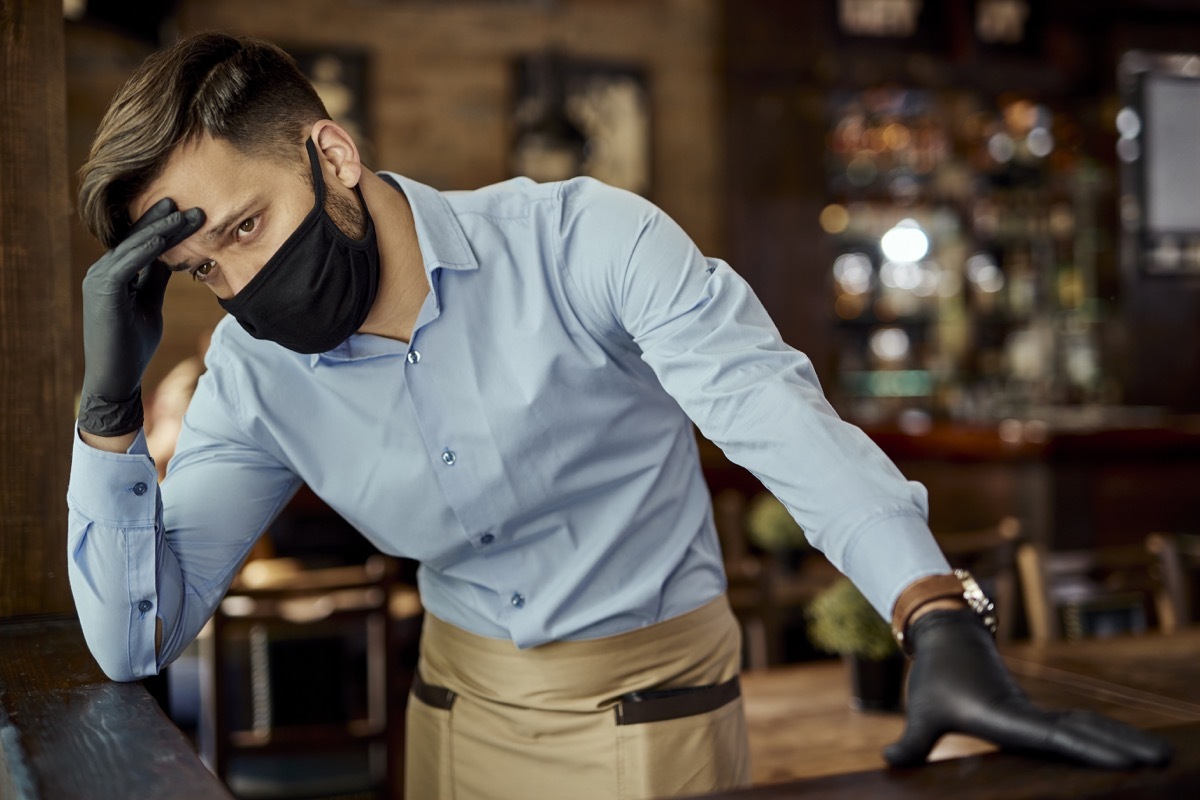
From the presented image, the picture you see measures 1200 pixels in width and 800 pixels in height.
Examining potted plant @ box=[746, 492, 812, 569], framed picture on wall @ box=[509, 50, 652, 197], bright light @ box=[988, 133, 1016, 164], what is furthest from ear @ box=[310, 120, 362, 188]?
bright light @ box=[988, 133, 1016, 164]

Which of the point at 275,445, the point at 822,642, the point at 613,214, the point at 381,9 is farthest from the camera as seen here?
the point at 381,9

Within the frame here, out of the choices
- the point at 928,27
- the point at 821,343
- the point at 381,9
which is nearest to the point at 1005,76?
the point at 928,27

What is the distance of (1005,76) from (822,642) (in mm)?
5567

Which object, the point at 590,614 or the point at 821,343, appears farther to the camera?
the point at 821,343

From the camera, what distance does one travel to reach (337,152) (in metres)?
1.27

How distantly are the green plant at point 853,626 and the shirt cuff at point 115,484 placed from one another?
1.17 meters

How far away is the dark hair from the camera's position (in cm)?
113

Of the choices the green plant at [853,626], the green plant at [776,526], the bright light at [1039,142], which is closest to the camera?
the green plant at [853,626]

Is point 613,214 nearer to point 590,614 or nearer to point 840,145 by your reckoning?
point 590,614

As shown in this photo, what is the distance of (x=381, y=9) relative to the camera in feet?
19.7

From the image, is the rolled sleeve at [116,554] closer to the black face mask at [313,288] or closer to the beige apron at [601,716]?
the black face mask at [313,288]

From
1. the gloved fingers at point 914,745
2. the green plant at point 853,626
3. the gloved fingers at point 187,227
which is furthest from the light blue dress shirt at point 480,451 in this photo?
the green plant at point 853,626

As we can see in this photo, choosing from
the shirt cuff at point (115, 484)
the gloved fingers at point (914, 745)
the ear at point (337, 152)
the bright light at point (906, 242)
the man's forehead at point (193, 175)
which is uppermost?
the bright light at point (906, 242)

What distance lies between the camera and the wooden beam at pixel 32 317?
1.39 metres
